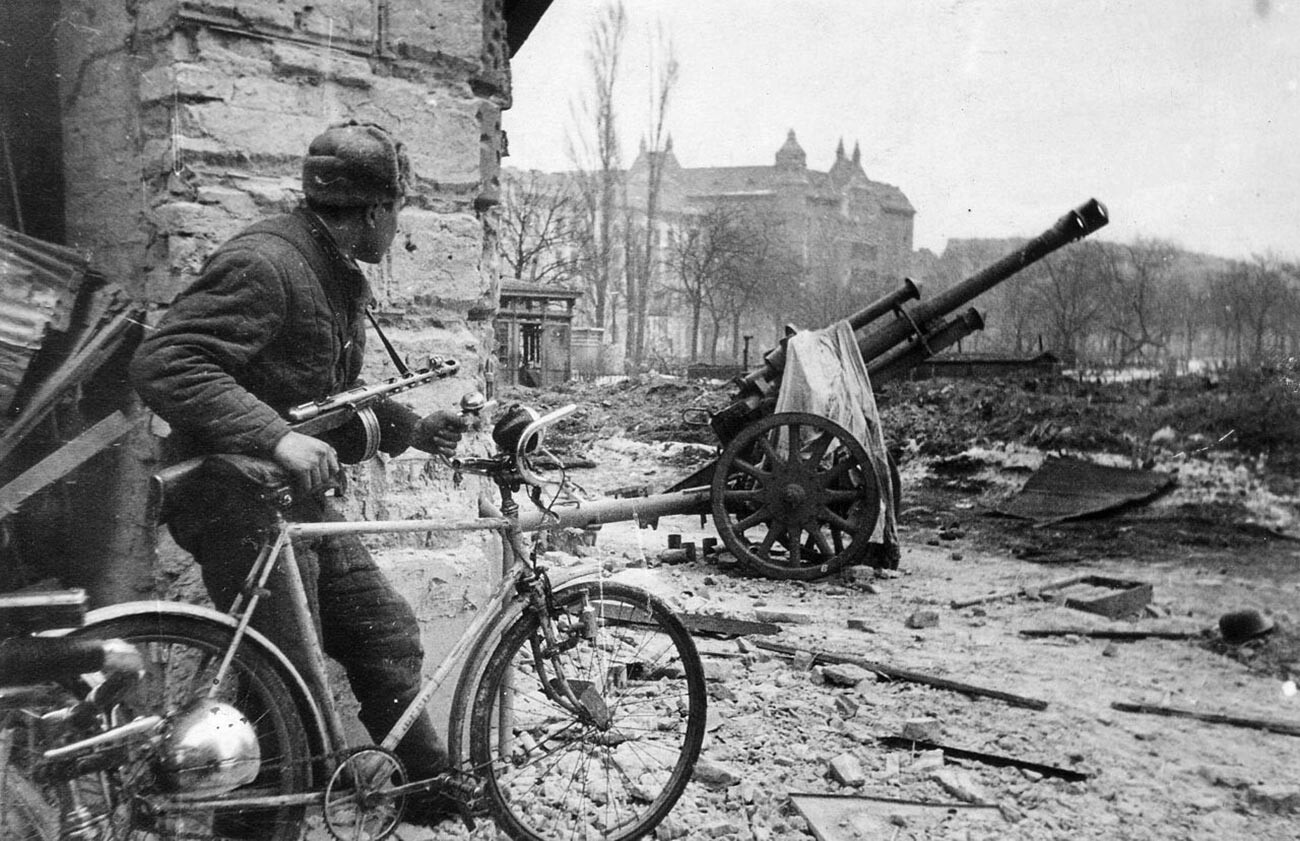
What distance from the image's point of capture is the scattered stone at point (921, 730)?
11.2 feet

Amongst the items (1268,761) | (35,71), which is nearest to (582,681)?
(35,71)

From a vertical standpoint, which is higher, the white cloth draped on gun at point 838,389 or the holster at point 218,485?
the white cloth draped on gun at point 838,389

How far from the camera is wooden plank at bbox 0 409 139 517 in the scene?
2254 mm

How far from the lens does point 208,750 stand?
6.61 feet

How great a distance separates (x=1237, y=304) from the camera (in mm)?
5812

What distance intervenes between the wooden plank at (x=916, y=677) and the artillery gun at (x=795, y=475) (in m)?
1.36

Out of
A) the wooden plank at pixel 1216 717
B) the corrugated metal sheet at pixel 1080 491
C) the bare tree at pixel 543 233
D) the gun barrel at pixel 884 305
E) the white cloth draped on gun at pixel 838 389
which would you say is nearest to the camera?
the wooden plank at pixel 1216 717

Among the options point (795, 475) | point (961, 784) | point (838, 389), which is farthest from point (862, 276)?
point (961, 784)

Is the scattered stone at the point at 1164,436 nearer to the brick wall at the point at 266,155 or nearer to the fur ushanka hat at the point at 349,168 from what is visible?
the brick wall at the point at 266,155

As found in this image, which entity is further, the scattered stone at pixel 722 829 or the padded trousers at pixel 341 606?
the scattered stone at pixel 722 829

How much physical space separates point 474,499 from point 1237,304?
532cm

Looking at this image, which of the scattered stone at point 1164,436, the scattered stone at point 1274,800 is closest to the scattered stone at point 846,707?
the scattered stone at point 1274,800

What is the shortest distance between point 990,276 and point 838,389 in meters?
1.48

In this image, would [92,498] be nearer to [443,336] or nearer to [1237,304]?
[443,336]
